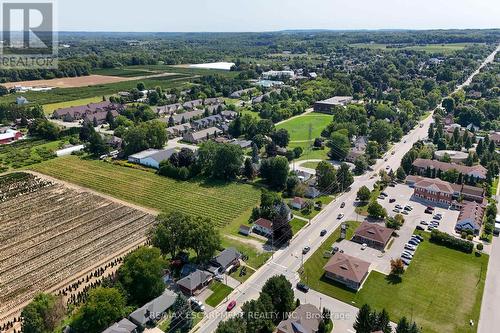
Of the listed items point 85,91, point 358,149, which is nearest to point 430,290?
point 358,149

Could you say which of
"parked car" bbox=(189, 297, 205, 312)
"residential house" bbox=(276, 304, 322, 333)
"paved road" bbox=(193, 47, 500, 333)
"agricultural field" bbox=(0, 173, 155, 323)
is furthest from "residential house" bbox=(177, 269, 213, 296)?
"agricultural field" bbox=(0, 173, 155, 323)

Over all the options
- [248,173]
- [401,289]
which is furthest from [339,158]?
[401,289]

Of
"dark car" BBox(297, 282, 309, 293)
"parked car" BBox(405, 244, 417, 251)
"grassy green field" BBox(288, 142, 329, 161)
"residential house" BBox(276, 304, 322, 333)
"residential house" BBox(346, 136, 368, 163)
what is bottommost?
"dark car" BBox(297, 282, 309, 293)

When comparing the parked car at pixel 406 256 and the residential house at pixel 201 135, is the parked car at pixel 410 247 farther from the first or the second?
the residential house at pixel 201 135

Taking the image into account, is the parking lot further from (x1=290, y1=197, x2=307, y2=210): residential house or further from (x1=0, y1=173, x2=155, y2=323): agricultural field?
(x1=0, y1=173, x2=155, y2=323): agricultural field

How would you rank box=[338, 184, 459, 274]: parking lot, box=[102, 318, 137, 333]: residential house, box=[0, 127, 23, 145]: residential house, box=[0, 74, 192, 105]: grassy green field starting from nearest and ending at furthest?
box=[102, 318, 137, 333]: residential house
box=[338, 184, 459, 274]: parking lot
box=[0, 127, 23, 145]: residential house
box=[0, 74, 192, 105]: grassy green field

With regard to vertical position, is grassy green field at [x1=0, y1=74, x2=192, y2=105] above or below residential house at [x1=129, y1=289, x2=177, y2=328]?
above

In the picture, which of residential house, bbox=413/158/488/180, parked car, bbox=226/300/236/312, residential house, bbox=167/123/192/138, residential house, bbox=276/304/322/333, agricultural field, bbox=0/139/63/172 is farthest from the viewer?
residential house, bbox=167/123/192/138
